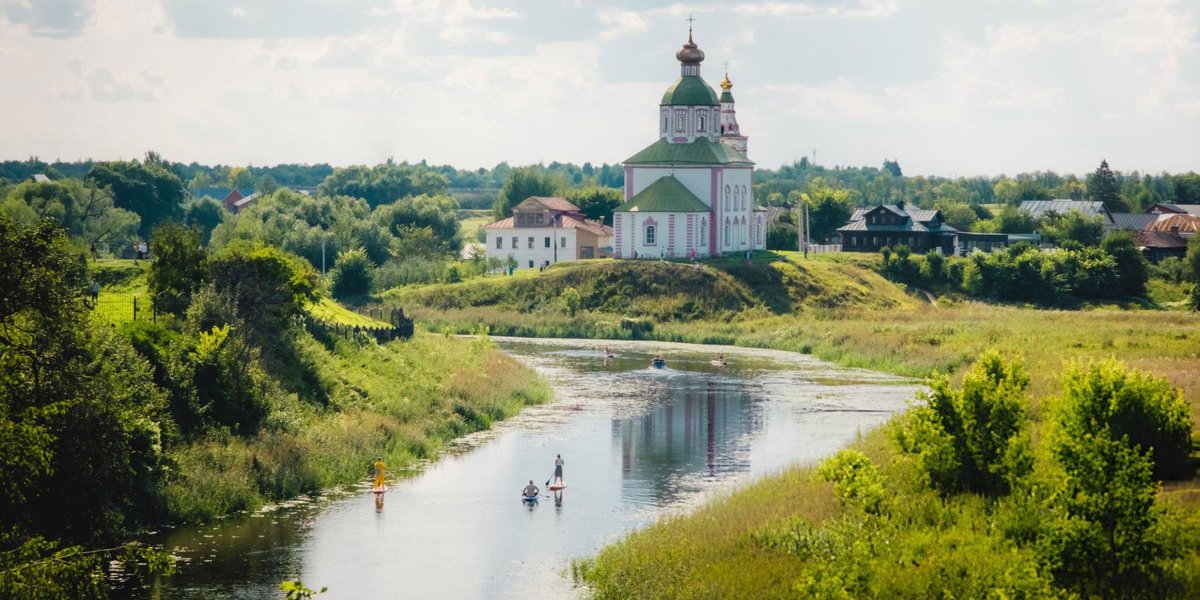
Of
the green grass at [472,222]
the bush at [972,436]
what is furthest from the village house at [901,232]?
the bush at [972,436]

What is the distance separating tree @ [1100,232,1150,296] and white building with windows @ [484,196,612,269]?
32212mm

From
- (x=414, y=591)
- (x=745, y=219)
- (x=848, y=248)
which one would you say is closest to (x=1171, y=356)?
(x=414, y=591)

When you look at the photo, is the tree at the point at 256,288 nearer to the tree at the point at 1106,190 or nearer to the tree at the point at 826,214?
the tree at the point at 826,214

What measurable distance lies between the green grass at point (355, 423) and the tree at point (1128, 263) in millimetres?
51218

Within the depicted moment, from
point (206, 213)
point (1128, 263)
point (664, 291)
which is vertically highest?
point (206, 213)

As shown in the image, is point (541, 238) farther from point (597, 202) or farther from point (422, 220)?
point (422, 220)

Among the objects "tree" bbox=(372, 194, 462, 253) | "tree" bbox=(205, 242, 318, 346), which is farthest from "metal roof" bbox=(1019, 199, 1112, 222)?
"tree" bbox=(205, 242, 318, 346)

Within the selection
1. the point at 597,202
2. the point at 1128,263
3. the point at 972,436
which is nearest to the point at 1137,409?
the point at 972,436

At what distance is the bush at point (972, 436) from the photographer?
32.3 meters

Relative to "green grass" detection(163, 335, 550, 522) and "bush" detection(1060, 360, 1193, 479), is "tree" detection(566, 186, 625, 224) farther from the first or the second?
"bush" detection(1060, 360, 1193, 479)

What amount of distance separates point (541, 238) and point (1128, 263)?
37260 mm

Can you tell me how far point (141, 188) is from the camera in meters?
112

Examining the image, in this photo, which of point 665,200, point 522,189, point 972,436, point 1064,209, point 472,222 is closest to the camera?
point 972,436

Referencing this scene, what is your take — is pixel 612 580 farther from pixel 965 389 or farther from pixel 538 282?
pixel 538 282
